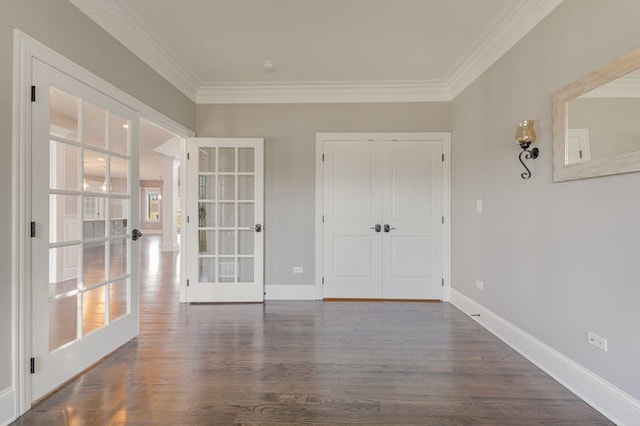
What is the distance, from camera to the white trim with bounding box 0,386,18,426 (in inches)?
62.7

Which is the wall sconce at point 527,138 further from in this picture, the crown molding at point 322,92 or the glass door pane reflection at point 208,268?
the glass door pane reflection at point 208,268

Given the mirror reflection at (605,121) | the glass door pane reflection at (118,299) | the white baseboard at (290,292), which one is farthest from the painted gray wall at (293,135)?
the mirror reflection at (605,121)

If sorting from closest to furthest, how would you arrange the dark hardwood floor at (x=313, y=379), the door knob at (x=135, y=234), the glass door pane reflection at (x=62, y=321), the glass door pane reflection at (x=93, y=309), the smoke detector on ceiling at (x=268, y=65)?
the dark hardwood floor at (x=313, y=379), the glass door pane reflection at (x=62, y=321), the glass door pane reflection at (x=93, y=309), the door knob at (x=135, y=234), the smoke detector on ceiling at (x=268, y=65)

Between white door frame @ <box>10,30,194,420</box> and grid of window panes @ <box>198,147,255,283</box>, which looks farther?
grid of window panes @ <box>198,147,255,283</box>

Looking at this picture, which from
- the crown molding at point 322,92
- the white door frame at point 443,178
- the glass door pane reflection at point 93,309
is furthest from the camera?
the white door frame at point 443,178

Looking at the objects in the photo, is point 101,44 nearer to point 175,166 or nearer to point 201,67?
point 201,67

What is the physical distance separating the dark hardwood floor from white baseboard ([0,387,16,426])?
0.07 meters

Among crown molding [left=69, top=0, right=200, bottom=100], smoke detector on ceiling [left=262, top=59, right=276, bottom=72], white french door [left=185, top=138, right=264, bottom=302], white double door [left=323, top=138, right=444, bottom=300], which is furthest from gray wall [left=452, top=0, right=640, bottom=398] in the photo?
crown molding [left=69, top=0, right=200, bottom=100]

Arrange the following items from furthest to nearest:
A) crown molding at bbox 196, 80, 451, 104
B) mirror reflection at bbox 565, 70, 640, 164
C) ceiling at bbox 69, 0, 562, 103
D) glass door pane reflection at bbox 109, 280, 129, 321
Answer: crown molding at bbox 196, 80, 451, 104 < glass door pane reflection at bbox 109, 280, 129, 321 < ceiling at bbox 69, 0, 562, 103 < mirror reflection at bbox 565, 70, 640, 164

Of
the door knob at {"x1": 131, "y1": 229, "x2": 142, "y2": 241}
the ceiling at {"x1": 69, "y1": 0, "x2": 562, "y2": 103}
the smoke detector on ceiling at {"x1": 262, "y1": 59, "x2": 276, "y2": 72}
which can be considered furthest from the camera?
the smoke detector on ceiling at {"x1": 262, "y1": 59, "x2": 276, "y2": 72}

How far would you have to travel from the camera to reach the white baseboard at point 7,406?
5.23ft

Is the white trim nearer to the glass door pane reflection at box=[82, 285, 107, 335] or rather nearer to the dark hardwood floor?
the dark hardwood floor

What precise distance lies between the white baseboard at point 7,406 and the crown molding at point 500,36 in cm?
417

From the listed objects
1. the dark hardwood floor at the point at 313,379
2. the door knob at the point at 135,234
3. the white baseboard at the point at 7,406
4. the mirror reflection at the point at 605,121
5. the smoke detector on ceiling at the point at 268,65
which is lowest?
the dark hardwood floor at the point at 313,379
